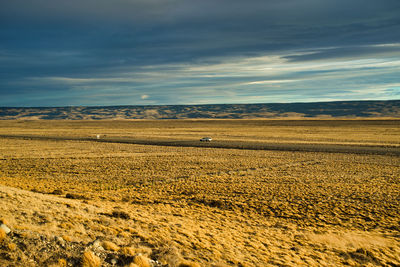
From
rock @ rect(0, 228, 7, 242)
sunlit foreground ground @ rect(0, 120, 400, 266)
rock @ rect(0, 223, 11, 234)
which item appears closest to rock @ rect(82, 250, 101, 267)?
sunlit foreground ground @ rect(0, 120, 400, 266)

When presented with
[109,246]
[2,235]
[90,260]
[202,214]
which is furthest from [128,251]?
[202,214]

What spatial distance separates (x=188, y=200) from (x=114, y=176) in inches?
328

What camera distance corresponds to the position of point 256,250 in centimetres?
945

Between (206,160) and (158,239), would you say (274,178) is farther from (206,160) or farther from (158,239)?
(158,239)

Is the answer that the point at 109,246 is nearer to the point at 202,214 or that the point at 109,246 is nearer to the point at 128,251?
the point at 128,251

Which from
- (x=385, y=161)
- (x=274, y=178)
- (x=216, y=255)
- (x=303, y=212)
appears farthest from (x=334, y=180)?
(x=216, y=255)

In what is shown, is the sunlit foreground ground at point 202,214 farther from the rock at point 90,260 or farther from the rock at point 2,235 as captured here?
the rock at point 90,260

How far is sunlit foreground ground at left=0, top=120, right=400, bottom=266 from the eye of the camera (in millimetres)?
7953

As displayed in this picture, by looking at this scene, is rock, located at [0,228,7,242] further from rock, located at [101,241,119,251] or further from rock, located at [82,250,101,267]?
rock, located at [101,241,119,251]

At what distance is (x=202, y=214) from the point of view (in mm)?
13352

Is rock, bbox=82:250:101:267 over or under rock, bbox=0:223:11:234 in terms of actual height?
under

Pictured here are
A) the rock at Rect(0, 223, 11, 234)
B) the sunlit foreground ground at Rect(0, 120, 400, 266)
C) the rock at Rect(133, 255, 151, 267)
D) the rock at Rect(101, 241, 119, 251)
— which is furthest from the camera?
the sunlit foreground ground at Rect(0, 120, 400, 266)

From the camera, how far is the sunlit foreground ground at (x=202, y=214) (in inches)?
313

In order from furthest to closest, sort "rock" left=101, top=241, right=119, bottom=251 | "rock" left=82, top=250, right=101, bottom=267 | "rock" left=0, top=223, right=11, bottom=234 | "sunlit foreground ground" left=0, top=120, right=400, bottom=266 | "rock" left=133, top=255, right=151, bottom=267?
"sunlit foreground ground" left=0, top=120, right=400, bottom=266 < "rock" left=101, top=241, right=119, bottom=251 < "rock" left=0, top=223, right=11, bottom=234 < "rock" left=133, top=255, right=151, bottom=267 < "rock" left=82, top=250, right=101, bottom=267
